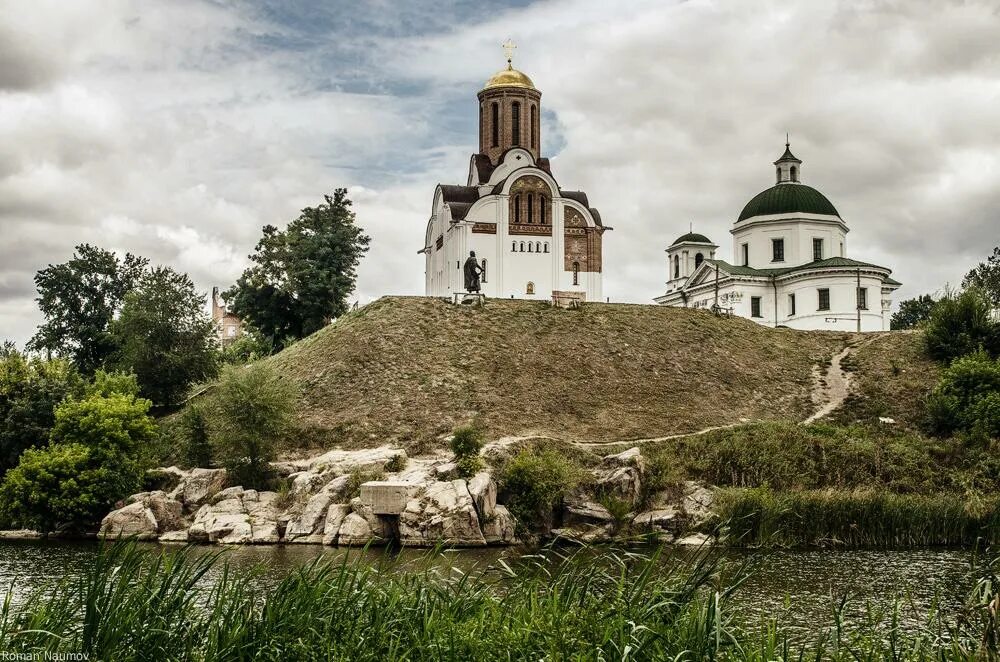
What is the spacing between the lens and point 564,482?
1190 inches

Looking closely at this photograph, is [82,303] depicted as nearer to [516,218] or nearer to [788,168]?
[516,218]

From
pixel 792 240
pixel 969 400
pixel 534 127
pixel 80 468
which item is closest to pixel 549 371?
pixel 969 400

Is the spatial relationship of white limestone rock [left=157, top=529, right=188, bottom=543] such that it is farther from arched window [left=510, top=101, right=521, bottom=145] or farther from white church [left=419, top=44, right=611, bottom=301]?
arched window [left=510, top=101, right=521, bottom=145]

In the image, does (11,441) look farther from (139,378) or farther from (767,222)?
(767,222)

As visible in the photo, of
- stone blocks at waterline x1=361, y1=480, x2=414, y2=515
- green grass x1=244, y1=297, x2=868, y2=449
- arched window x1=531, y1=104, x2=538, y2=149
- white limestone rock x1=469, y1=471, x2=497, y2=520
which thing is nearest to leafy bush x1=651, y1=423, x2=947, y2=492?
green grass x1=244, y1=297, x2=868, y2=449

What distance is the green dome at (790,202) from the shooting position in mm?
A: 61969

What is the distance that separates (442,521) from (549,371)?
1653 cm

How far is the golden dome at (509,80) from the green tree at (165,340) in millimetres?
22509

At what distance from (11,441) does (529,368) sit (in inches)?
777

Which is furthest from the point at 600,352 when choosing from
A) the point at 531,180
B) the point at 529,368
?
the point at 531,180

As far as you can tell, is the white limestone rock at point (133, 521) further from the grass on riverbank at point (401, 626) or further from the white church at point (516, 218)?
the white church at point (516, 218)

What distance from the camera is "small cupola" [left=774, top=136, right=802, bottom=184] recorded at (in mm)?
65000

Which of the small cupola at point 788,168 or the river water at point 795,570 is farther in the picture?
the small cupola at point 788,168

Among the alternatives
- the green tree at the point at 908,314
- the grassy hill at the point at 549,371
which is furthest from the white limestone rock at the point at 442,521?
the green tree at the point at 908,314
